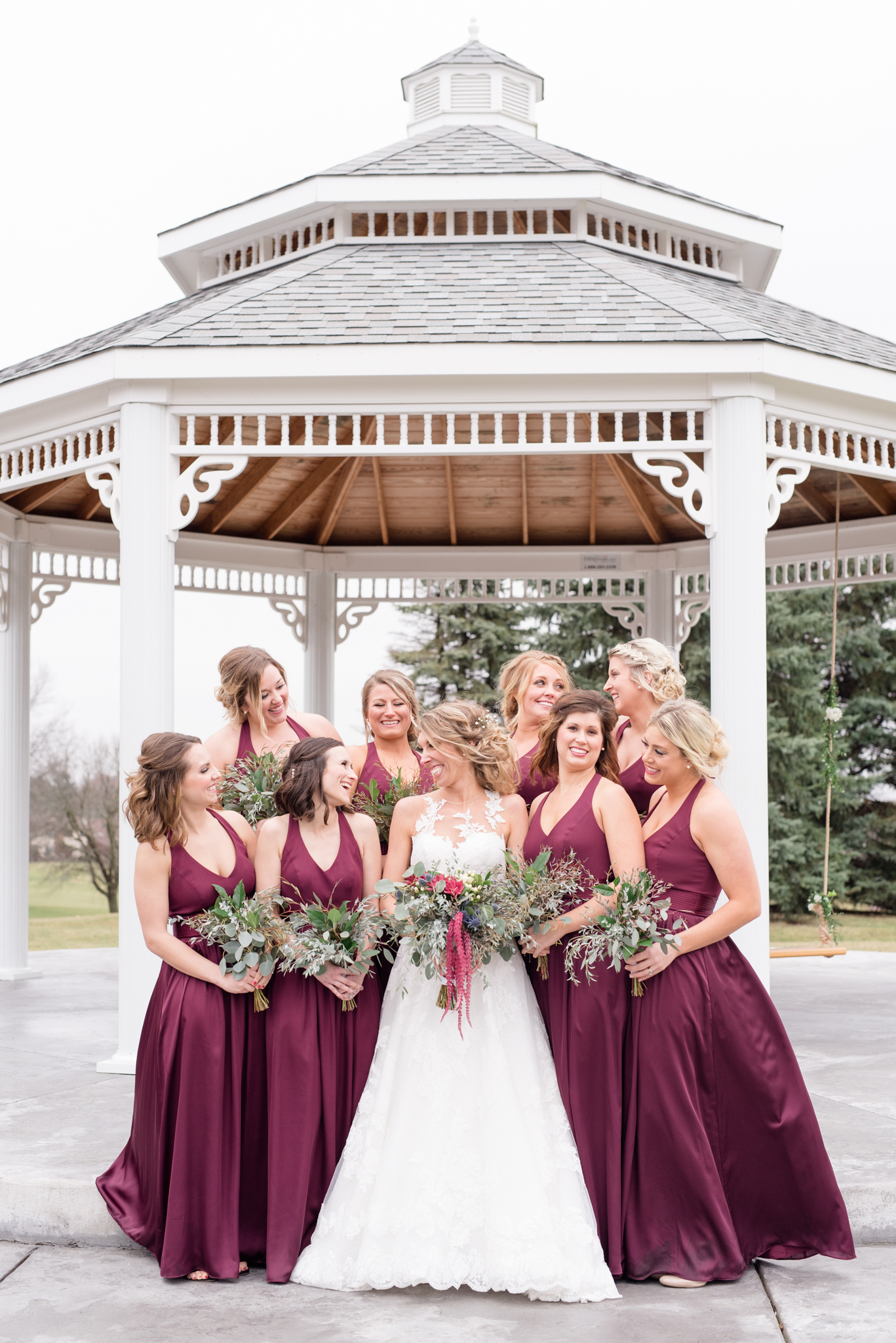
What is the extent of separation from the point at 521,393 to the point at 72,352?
3.28 metres

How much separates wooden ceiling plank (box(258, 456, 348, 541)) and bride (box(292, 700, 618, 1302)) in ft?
23.4

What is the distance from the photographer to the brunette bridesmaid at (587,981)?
4895mm

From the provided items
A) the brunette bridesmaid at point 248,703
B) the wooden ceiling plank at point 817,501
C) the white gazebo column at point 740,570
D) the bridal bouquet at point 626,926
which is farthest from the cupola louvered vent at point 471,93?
the bridal bouquet at point 626,926

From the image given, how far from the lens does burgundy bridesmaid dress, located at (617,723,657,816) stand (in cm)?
601

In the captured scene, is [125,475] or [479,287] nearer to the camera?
[125,475]

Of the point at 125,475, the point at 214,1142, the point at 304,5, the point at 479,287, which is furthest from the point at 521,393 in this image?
the point at 304,5

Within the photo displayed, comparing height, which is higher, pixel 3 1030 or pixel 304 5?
pixel 304 5

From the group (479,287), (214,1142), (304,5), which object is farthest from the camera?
(304,5)

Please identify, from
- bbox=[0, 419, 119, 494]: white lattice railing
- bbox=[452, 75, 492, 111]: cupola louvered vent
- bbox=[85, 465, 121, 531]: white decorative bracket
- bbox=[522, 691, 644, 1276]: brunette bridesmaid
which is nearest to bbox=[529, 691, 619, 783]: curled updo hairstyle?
bbox=[522, 691, 644, 1276]: brunette bridesmaid

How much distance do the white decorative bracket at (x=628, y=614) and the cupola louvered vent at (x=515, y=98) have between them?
15.9 feet

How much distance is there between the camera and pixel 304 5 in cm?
4538

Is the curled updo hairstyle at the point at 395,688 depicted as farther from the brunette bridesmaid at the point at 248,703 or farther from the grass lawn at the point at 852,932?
the grass lawn at the point at 852,932

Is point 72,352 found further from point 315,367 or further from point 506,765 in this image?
point 506,765

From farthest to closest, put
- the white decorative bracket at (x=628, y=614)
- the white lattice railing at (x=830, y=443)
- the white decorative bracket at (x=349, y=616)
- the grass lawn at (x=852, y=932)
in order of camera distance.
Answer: the grass lawn at (x=852, y=932) < the white decorative bracket at (x=628, y=614) < the white decorative bracket at (x=349, y=616) < the white lattice railing at (x=830, y=443)
